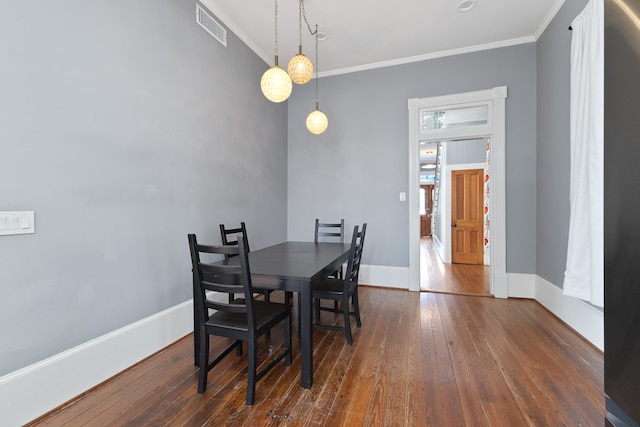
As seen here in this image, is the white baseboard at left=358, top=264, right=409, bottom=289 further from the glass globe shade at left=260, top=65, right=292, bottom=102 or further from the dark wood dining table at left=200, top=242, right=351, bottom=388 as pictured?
the glass globe shade at left=260, top=65, right=292, bottom=102

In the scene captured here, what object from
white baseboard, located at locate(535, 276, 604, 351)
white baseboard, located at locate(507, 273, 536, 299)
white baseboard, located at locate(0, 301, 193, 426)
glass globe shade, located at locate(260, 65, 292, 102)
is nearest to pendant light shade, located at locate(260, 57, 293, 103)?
glass globe shade, located at locate(260, 65, 292, 102)

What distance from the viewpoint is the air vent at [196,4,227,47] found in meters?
2.74

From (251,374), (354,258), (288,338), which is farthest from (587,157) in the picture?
(251,374)

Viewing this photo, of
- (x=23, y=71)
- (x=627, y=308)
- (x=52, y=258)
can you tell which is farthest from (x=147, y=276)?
(x=627, y=308)

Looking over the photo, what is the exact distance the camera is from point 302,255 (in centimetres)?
251

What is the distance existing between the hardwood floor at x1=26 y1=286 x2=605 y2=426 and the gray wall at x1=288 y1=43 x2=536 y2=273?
1.52m

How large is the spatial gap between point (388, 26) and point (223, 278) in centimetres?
328

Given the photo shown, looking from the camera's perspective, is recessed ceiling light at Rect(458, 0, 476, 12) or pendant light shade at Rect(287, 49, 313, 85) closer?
→ pendant light shade at Rect(287, 49, 313, 85)

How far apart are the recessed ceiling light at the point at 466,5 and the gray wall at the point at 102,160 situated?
101 inches

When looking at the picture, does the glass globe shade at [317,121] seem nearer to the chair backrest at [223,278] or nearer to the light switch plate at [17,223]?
the chair backrest at [223,278]

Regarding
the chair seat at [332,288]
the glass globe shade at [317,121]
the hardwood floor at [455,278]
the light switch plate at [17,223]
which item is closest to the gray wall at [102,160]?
the light switch plate at [17,223]

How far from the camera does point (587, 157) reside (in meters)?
2.23

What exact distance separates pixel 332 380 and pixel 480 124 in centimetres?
356

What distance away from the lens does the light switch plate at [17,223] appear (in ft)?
4.73
